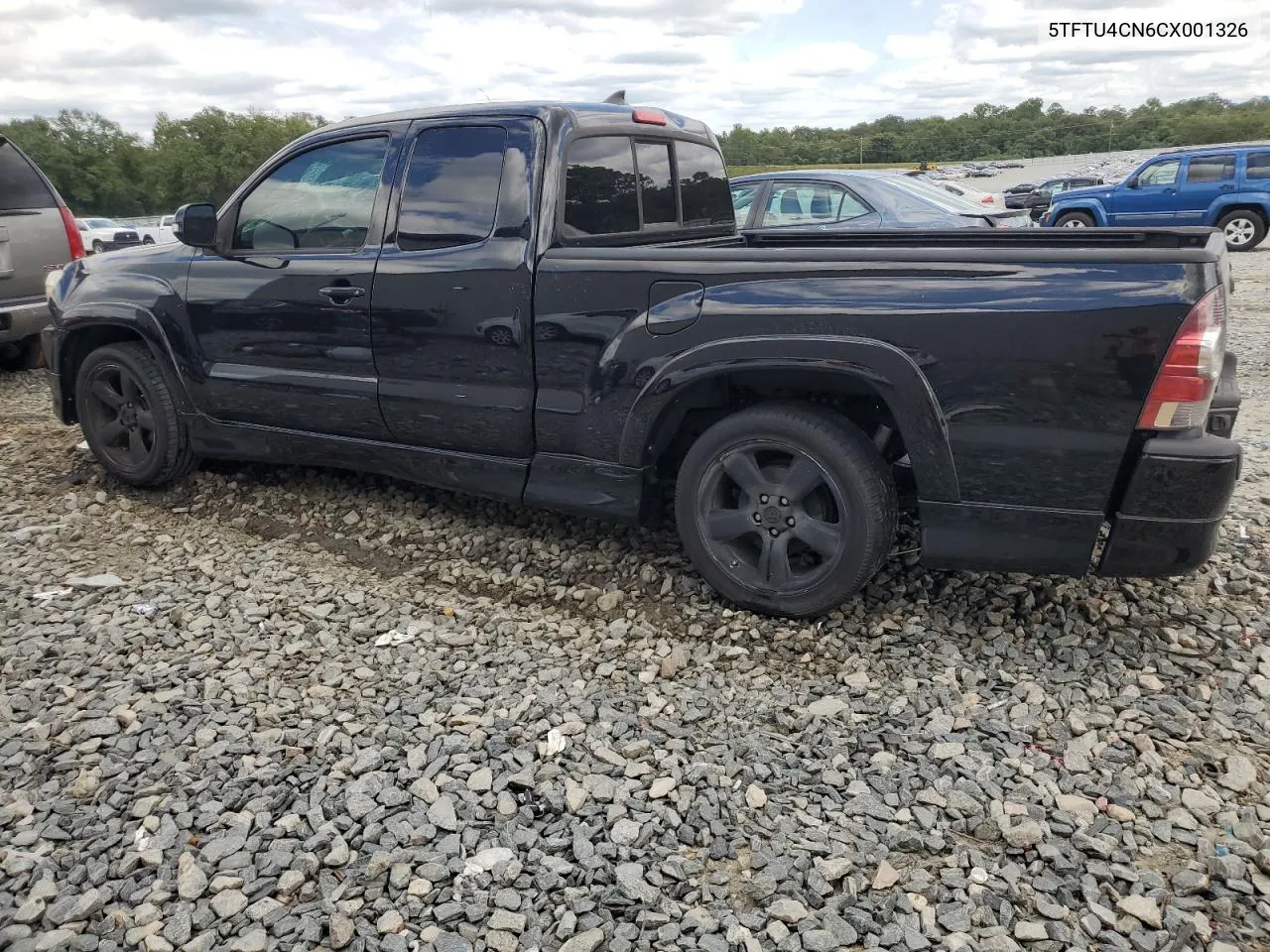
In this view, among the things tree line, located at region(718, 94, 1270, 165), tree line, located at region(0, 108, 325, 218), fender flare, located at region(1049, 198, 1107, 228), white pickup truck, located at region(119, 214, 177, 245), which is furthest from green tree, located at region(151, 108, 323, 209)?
fender flare, located at region(1049, 198, 1107, 228)

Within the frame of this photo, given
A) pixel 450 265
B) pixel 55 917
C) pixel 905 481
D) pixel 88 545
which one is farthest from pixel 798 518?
pixel 88 545

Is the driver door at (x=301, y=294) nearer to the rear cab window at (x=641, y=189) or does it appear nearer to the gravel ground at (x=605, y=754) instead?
the gravel ground at (x=605, y=754)

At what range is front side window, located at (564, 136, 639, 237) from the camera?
410 cm

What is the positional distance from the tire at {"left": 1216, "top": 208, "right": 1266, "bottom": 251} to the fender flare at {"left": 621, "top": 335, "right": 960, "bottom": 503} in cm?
1839

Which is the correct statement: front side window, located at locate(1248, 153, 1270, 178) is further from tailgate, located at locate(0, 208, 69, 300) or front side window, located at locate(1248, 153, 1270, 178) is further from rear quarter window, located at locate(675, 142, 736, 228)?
tailgate, located at locate(0, 208, 69, 300)

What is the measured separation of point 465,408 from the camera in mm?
4168

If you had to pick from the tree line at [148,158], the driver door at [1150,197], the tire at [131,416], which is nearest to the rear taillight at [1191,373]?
the tire at [131,416]

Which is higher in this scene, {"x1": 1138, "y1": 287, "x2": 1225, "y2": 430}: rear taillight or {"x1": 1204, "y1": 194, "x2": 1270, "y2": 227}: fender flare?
{"x1": 1204, "y1": 194, "x2": 1270, "y2": 227}: fender flare

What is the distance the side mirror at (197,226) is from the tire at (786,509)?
2.70 metres

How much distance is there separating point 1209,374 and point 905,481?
1.12 meters

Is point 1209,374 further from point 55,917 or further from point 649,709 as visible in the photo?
point 55,917

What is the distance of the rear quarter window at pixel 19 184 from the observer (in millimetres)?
7551

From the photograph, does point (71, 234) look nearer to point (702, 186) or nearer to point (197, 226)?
point (197, 226)

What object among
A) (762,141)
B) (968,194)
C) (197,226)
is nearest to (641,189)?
(197,226)
